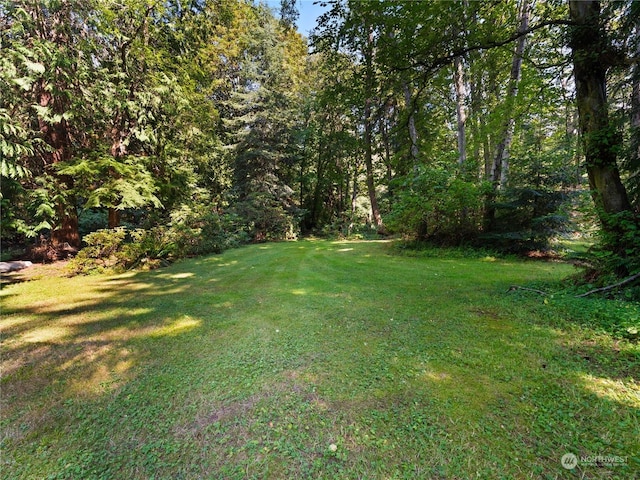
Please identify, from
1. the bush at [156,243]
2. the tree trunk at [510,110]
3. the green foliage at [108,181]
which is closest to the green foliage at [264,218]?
the bush at [156,243]

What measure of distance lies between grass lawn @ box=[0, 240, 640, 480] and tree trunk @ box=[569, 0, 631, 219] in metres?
1.44

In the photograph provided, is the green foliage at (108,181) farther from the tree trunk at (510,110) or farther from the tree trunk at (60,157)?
the tree trunk at (510,110)

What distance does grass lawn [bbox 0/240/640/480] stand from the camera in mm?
1627

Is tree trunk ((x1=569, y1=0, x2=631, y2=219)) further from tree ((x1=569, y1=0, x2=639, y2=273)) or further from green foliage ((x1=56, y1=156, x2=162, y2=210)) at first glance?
green foliage ((x1=56, y1=156, x2=162, y2=210))

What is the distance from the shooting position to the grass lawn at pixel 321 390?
1627 millimetres

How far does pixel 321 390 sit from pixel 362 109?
9971mm

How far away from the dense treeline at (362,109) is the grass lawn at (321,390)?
214 centimetres

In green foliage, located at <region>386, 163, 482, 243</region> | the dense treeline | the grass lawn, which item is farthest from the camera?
green foliage, located at <region>386, 163, 482, 243</region>

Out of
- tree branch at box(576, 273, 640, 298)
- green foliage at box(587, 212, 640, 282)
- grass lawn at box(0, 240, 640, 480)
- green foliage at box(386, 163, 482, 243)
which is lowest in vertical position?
grass lawn at box(0, 240, 640, 480)

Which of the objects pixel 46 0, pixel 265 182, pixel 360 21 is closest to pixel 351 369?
pixel 360 21

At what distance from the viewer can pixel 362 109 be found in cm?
1015

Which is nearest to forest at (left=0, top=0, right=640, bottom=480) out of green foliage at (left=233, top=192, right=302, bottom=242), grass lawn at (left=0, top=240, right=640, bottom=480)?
grass lawn at (left=0, top=240, right=640, bottom=480)

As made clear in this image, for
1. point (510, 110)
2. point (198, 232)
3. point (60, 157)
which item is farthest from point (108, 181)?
point (510, 110)

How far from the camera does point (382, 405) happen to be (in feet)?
6.77
